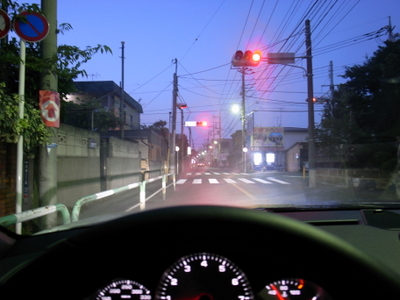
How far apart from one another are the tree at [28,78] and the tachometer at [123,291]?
408cm

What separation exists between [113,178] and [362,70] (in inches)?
483

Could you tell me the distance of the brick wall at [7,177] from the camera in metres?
5.67

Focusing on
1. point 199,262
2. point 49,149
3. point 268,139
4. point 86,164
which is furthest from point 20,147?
point 268,139

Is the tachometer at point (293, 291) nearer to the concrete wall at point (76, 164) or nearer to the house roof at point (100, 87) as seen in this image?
the concrete wall at point (76, 164)

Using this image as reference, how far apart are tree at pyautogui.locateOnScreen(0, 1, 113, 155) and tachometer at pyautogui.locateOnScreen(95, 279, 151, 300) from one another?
408 centimetres

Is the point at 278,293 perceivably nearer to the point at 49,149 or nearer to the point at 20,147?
the point at 20,147

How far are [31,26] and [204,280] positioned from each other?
4.41m

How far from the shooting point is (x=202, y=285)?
51.7 inches

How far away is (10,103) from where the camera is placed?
466 cm

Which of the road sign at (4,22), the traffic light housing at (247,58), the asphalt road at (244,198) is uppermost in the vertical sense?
the traffic light housing at (247,58)

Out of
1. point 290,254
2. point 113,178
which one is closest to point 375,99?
point 113,178

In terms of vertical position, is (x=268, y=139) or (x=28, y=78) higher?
(x=268, y=139)

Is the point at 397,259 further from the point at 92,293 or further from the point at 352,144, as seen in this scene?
the point at 352,144

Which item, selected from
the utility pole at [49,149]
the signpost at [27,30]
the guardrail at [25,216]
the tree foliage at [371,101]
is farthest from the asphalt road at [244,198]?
the tree foliage at [371,101]
